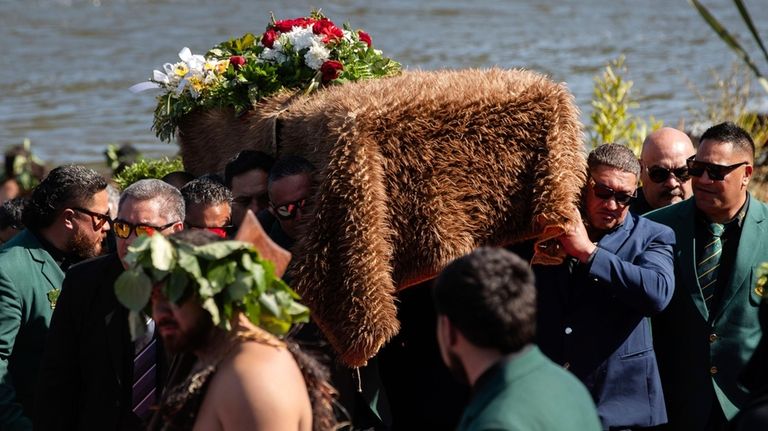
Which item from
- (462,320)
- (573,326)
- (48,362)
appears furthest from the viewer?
(573,326)

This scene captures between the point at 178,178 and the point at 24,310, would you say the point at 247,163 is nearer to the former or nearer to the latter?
the point at 178,178

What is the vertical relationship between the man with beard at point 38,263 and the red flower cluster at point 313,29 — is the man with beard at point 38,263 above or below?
below

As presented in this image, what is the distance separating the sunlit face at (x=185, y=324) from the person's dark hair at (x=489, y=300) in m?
0.77

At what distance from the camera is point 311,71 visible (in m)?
5.49

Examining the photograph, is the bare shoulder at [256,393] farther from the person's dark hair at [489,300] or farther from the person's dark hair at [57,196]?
the person's dark hair at [57,196]

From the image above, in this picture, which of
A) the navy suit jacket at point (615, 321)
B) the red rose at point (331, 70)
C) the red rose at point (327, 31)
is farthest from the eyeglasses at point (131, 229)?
the navy suit jacket at point (615, 321)

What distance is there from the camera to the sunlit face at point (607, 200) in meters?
4.81

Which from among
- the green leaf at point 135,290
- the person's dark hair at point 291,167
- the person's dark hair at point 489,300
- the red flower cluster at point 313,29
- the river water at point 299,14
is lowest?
the river water at point 299,14

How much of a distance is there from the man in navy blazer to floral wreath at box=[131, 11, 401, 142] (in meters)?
1.22

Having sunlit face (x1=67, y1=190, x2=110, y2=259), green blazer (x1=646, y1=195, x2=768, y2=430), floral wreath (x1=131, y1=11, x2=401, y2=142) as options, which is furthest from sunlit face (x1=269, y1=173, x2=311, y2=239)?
green blazer (x1=646, y1=195, x2=768, y2=430)

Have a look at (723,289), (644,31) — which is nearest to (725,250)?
(723,289)

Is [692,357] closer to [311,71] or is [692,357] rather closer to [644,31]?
[311,71]

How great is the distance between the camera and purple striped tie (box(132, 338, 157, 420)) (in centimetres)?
432

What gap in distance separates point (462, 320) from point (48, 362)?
2090mm
